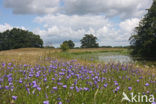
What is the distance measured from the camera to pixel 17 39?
6519 cm

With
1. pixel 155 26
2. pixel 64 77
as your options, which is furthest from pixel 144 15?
pixel 64 77

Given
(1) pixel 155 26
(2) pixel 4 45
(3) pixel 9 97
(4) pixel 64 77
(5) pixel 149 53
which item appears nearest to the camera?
(3) pixel 9 97

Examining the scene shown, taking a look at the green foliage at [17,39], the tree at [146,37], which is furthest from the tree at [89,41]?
the tree at [146,37]

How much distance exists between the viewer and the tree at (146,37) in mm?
24094

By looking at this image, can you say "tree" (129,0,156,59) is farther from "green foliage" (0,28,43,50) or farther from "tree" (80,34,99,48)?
"tree" (80,34,99,48)

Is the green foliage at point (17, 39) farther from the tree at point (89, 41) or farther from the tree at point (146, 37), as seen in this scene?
the tree at point (146, 37)

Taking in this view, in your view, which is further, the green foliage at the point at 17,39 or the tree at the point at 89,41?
the tree at the point at 89,41

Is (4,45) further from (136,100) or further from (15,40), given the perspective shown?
(136,100)

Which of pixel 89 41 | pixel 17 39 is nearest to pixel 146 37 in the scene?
pixel 17 39

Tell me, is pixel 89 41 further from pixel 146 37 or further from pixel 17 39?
pixel 146 37

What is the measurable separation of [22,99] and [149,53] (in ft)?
87.4

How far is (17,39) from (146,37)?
53.2 m

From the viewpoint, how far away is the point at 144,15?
2731cm

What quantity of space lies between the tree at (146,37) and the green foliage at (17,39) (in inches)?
1860
